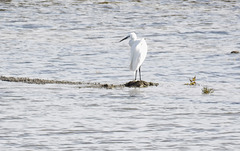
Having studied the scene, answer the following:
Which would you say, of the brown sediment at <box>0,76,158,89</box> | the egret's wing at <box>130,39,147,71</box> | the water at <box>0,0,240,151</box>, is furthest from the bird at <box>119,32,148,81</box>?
the brown sediment at <box>0,76,158,89</box>

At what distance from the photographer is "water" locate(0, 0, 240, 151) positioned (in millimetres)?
8383

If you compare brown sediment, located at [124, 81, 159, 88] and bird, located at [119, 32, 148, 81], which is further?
bird, located at [119, 32, 148, 81]

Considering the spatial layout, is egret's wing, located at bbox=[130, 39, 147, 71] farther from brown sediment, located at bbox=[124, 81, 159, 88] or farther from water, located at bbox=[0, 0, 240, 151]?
brown sediment, located at bbox=[124, 81, 159, 88]

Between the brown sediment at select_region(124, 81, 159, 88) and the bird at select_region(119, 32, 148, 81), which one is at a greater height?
the bird at select_region(119, 32, 148, 81)

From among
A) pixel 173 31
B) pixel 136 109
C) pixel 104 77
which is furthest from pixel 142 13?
pixel 136 109

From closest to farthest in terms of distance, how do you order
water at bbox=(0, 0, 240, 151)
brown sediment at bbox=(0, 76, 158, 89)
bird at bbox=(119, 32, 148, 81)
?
water at bbox=(0, 0, 240, 151)
brown sediment at bbox=(0, 76, 158, 89)
bird at bbox=(119, 32, 148, 81)

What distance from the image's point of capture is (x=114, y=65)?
56.3 ft

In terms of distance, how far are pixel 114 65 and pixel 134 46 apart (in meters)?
2.90

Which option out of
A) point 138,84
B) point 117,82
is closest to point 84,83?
point 117,82

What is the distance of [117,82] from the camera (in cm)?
1412

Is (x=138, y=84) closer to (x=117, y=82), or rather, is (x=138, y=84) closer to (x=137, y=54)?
(x=117, y=82)

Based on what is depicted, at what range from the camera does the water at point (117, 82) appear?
27.5 ft

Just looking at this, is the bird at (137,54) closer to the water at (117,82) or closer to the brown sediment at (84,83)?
the water at (117,82)

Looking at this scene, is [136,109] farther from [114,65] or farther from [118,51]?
[118,51]
